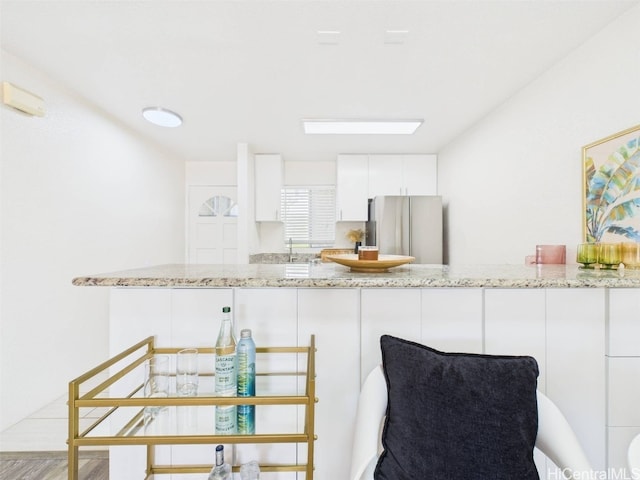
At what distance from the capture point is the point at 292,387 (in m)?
1.13

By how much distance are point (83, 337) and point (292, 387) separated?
229cm

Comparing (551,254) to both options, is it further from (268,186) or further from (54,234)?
(54,234)

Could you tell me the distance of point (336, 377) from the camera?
113 centimetres

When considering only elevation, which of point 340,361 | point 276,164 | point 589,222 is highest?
point 276,164

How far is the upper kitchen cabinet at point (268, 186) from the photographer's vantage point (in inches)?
160

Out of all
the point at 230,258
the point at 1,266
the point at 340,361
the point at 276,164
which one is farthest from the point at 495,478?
the point at 230,258

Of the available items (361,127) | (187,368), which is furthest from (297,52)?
(187,368)

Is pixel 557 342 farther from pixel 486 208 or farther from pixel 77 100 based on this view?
pixel 77 100

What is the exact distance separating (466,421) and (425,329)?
0.39 m

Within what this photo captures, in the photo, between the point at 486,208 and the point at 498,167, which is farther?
the point at 486,208

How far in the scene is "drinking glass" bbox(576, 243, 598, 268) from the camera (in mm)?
1334

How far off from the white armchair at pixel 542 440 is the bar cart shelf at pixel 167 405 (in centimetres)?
13

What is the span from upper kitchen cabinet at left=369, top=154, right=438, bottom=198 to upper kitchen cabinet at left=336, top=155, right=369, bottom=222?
0.09m

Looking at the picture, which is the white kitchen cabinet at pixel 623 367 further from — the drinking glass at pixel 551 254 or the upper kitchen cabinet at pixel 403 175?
the upper kitchen cabinet at pixel 403 175
